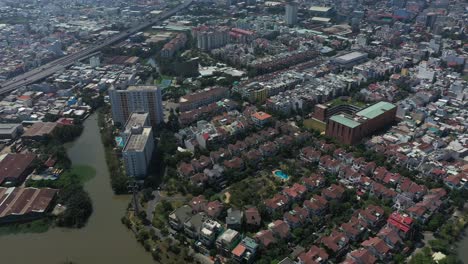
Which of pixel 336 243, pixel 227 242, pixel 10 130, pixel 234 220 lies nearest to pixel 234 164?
pixel 234 220

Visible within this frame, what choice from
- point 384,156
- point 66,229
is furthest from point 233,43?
point 66,229

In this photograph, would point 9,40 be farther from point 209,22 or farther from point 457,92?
point 457,92

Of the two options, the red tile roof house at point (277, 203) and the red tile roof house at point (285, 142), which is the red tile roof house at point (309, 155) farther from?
the red tile roof house at point (277, 203)

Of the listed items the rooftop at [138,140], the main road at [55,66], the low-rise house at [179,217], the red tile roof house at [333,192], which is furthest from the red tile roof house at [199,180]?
the main road at [55,66]

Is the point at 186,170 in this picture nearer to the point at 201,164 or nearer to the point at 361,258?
the point at 201,164

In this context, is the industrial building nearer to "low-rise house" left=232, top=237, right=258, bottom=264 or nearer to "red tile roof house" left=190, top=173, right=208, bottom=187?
"red tile roof house" left=190, top=173, right=208, bottom=187
